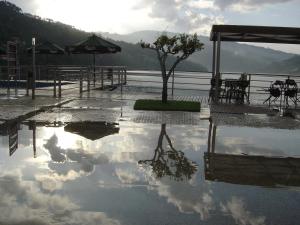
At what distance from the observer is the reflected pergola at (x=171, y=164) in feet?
17.6

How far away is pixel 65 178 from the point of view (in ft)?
16.6

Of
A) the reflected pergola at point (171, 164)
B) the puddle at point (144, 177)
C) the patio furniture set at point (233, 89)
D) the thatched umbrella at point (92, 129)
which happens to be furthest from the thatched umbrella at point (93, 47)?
the reflected pergola at point (171, 164)

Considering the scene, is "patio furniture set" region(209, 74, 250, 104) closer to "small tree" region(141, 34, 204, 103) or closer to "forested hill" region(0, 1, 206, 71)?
"small tree" region(141, 34, 204, 103)

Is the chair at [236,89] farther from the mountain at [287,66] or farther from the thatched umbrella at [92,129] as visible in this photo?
the mountain at [287,66]

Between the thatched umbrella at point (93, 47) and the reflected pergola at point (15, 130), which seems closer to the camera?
the reflected pergola at point (15, 130)

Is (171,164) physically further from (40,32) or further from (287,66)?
(287,66)

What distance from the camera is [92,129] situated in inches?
340

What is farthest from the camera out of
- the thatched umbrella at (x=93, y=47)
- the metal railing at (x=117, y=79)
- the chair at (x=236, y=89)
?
the thatched umbrella at (x=93, y=47)

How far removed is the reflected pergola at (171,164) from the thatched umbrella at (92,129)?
4.71 feet

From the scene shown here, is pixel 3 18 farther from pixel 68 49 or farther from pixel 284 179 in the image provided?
pixel 284 179

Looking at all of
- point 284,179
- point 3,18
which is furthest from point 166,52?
point 3,18

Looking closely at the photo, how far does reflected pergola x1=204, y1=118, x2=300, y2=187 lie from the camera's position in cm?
521

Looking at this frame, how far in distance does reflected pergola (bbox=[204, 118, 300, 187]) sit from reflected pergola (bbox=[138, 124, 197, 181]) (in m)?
0.23

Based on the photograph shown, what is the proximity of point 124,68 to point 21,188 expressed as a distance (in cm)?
1828
